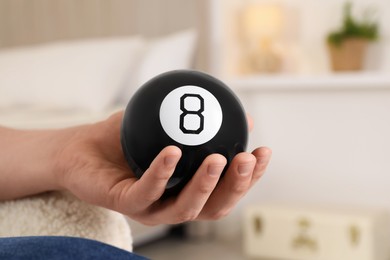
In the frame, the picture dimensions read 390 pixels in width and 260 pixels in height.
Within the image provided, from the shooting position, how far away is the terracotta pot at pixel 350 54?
123 inches

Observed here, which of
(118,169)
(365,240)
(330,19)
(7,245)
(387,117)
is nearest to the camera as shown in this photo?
(7,245)

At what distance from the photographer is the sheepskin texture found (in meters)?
0.85

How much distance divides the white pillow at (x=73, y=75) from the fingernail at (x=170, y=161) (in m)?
2.37

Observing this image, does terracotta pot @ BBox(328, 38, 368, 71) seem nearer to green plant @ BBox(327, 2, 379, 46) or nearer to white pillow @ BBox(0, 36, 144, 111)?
green plant @ BBox(327, 2, 379, 46)

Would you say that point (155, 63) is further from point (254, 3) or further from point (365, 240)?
point (365, 240)

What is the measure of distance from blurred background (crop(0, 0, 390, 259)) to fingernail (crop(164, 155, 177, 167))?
6.77 ft

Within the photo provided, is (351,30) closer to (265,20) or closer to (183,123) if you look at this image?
(265,20)

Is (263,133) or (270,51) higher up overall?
(270,51)

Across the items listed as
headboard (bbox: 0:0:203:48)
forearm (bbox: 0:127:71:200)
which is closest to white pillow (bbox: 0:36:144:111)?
headboard (bbox: 0:0:203:48)

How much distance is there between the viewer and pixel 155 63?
311 centimetres

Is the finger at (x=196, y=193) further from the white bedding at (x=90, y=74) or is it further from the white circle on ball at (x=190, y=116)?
the white bedding at (x=90, y=74)

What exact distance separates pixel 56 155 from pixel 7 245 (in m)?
0.23

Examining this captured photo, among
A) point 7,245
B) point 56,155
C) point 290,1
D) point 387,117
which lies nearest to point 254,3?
point 290,1

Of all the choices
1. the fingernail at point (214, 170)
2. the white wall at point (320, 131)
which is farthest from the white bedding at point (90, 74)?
the fingernail at point (214, 170)
